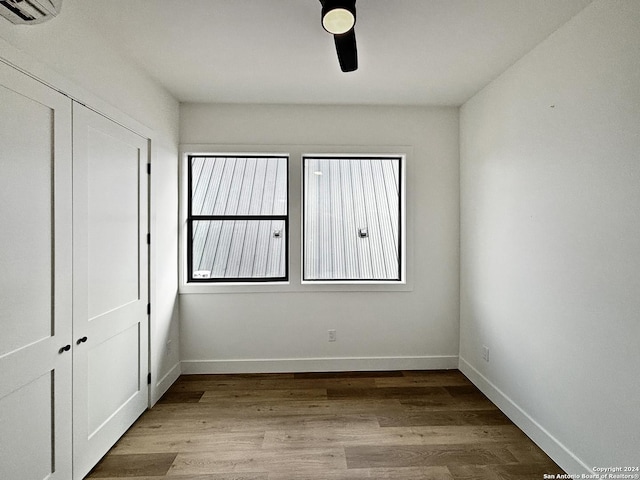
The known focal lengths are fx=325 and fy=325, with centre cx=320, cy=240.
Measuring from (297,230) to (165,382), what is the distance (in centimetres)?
180

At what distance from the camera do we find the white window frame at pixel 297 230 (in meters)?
3.17

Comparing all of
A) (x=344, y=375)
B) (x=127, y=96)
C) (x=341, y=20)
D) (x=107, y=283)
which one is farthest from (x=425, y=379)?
(x=127, y=96)

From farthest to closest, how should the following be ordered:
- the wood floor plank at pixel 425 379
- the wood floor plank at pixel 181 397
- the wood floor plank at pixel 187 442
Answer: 1. the wood floor plank at pixel 425 379
2. the wood floor plank at pixel 181 397
3. the wood floor plank at pixel 187 442

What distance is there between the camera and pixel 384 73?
2559mm

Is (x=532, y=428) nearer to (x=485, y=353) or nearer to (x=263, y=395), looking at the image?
(x=485, y=353)

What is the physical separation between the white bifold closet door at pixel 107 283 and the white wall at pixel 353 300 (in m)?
0.78

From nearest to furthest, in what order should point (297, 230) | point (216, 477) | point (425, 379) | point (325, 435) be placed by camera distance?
point (216, 477)
point (325, 435)
point (425, 379)
point (297, 230)

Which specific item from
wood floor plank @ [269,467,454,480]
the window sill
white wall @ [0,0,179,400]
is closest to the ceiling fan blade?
white wall @ [0,0,179,400]

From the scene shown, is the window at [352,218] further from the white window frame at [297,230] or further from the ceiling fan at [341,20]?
the ceiling fan at [341,20]

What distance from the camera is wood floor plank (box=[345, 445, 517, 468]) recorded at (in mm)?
1983

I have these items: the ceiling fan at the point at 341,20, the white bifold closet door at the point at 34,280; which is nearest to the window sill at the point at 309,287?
the white bifold closet door at the point at 34,280

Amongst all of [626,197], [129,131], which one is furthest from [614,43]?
[129,131]

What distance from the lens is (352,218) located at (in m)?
3.40

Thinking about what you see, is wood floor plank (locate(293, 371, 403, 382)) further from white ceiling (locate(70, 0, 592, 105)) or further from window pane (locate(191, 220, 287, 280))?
white ceiling (locate(70, 0, 592, 105))
